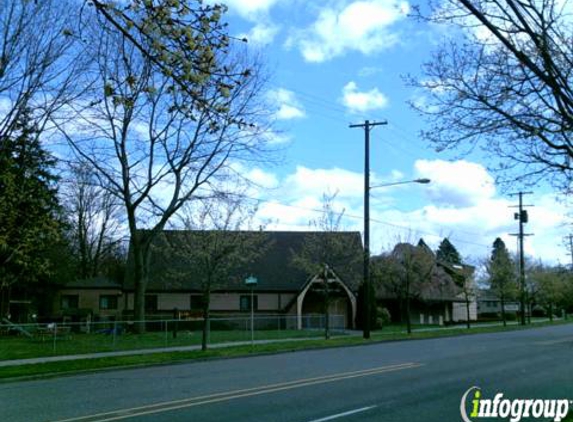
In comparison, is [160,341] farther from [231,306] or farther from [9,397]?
[231,306]

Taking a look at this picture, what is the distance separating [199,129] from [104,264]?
3827cm

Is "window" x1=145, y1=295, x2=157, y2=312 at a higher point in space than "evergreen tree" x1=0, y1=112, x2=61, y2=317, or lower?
lower

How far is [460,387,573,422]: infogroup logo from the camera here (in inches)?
394

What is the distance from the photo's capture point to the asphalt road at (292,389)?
1008 centimetres

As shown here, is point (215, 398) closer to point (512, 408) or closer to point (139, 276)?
point (512, 408)

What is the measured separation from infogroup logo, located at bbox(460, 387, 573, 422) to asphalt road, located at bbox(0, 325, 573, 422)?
270mm

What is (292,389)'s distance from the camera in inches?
499

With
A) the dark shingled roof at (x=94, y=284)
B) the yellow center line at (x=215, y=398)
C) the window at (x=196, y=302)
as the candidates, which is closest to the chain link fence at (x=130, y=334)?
the window at (x=196, y=302)

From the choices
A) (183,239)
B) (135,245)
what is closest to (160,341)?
(183,239)

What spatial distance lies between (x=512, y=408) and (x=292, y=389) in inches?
162

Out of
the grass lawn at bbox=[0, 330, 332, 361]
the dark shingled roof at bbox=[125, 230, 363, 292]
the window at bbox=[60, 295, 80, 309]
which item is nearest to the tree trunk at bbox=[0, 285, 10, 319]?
the window at bbox=[60, 295, 80, 309]

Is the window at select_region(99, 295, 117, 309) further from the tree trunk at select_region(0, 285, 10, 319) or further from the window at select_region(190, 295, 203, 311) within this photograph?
the tree trunk at select_region(0, 285, 10, 319)

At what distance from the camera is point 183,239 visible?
28.9 meters

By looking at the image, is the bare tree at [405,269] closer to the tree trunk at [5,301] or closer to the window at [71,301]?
the window at [71,301]
